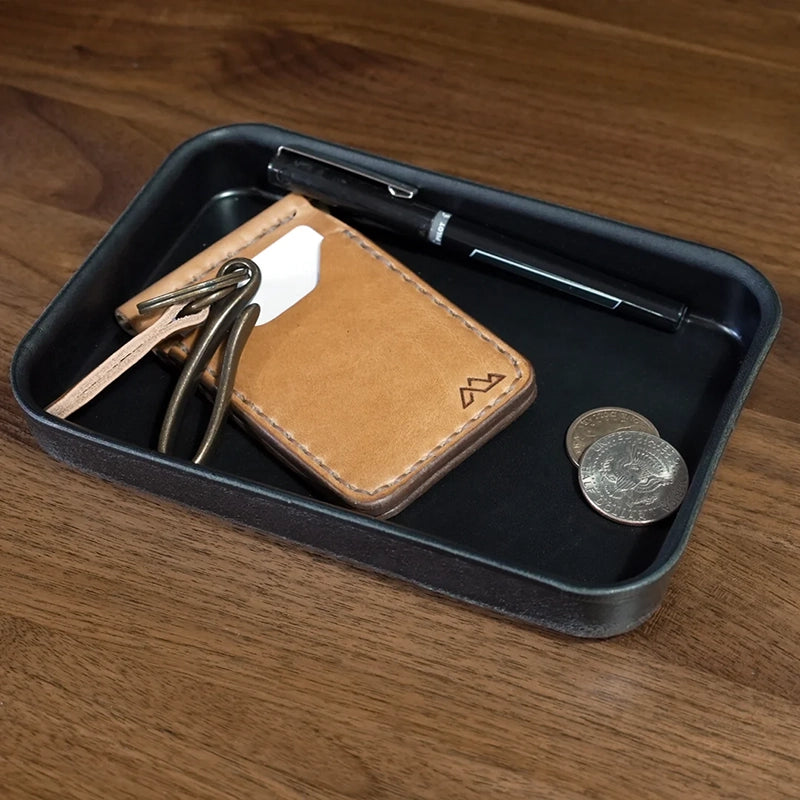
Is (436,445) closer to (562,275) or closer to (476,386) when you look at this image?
(476,386)

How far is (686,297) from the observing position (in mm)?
676

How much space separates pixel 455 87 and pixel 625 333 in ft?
0.85

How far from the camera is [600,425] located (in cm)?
63

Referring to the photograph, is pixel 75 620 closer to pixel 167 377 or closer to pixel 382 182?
pixel 167 377

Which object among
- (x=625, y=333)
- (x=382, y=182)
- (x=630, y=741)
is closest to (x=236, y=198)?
(x=382, y=182)

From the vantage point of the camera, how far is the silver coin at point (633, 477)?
592 mm

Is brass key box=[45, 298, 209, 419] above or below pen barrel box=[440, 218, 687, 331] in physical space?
below

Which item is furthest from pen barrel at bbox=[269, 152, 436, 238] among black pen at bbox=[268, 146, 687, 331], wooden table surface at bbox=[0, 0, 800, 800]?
wooden table surface at bbox=[0, 0, 800, 800]

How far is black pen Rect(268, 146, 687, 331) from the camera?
0.67 metres

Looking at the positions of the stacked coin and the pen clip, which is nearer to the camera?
the stacked coin

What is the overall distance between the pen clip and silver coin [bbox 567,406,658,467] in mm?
170

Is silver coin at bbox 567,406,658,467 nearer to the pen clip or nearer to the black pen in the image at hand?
the black pen

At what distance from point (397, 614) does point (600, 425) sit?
0.14 m

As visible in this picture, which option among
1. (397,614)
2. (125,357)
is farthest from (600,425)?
A: (125,357)
